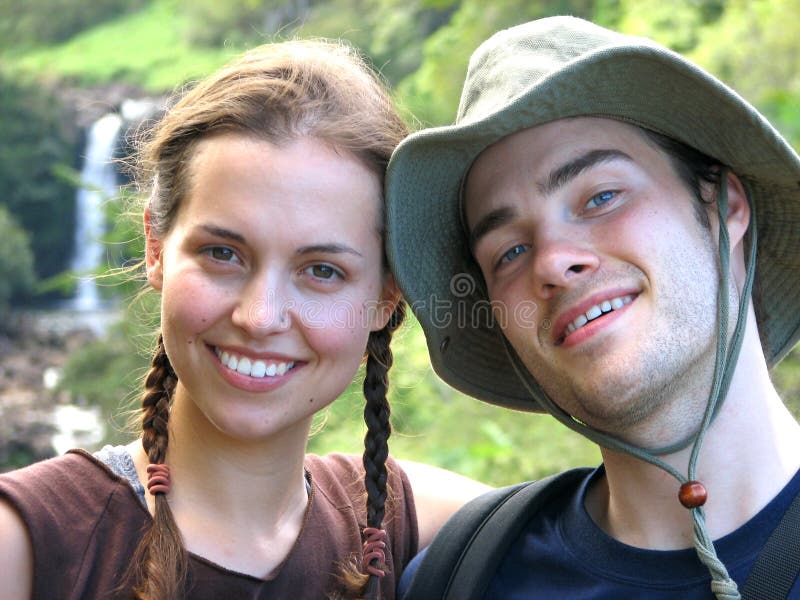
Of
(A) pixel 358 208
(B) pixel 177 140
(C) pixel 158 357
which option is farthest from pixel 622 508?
(B) pixel 177 140

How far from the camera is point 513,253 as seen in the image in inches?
88.3

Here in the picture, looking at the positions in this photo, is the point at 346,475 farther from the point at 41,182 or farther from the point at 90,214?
the point at 41,182

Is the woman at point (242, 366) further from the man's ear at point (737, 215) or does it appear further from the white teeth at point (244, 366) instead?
the man's ear at point (737, 215)

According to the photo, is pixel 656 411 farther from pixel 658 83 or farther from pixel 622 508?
pixel 658 83

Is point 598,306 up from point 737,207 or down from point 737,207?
down

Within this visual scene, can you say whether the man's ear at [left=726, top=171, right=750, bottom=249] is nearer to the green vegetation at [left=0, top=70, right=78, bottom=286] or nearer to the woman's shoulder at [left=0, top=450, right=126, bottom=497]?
the woman's shoulder at [left=0, top=450, right=126, bottom=497]

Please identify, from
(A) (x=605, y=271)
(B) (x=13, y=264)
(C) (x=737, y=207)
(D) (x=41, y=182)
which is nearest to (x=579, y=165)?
(A) (x=605, y=271)

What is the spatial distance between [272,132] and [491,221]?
0.55 metres

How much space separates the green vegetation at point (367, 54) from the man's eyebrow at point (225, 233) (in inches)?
32.3

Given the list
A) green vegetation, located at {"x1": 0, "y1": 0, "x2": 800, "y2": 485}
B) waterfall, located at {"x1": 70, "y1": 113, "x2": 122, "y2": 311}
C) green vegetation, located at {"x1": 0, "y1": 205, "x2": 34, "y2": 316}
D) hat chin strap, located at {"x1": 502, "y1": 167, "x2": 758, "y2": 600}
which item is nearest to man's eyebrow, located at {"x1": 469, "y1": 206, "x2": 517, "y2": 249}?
hat chin strap, located at {"x1": 502, "y1": 167, "x2": 758, "y2": 600}

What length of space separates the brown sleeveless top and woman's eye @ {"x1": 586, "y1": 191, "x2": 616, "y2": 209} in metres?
1.04

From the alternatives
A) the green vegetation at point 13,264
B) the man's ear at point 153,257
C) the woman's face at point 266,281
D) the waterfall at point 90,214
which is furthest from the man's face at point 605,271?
the green vegetation at point 13,264

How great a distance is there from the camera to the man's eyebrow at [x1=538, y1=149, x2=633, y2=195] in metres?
2.11

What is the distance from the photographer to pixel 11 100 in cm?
2372
